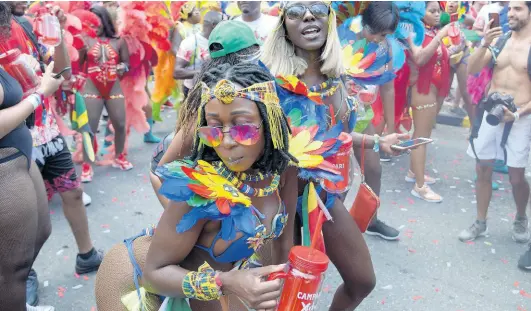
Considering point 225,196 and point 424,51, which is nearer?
point 225,196

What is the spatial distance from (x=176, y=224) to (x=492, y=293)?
2832mm

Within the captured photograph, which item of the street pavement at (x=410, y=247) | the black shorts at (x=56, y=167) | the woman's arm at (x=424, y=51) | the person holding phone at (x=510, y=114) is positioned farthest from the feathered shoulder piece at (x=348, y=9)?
the black shorts at (x=56, y=167)

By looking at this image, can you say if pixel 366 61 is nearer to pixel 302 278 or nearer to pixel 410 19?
pixel 410 19

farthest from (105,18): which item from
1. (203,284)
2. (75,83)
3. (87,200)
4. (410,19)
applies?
(203,284)

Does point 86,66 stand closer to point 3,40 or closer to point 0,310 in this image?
point 3,40

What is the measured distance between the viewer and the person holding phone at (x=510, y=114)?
3973 mm

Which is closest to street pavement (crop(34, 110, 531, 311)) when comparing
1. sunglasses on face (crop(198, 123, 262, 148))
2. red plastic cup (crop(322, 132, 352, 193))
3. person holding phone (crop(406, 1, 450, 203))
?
person holding phone (crop(406, 1, 450, 203))

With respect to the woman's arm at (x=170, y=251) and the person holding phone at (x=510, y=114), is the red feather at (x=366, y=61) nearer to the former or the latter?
the person holding phone at (x=510, y=114)

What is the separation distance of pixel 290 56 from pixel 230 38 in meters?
0.34

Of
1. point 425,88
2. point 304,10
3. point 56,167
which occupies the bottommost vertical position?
point 425,88

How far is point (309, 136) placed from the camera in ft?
6.63

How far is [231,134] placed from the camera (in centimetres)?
163

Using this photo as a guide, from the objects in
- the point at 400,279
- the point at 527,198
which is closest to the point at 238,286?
the point at 400,279

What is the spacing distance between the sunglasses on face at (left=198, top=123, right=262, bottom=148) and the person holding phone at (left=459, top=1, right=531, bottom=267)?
299cm
